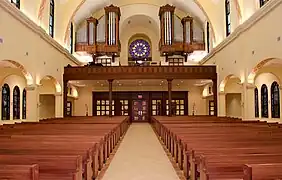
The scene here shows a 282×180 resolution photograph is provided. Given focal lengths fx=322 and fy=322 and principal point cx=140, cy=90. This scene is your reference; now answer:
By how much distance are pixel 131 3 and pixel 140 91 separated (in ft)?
24.0

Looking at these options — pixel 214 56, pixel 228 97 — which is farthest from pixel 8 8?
pixel 228 97

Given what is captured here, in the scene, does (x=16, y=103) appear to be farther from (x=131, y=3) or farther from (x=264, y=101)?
(x=264, y=101)

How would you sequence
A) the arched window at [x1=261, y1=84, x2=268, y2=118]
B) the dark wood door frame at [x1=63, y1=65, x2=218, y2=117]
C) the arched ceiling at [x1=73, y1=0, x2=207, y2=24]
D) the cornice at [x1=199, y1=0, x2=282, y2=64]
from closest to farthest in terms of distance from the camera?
the cornice at [x1=199, y1=0, x2=282, y2=64] < the arched window at [x1=261, y1=84, x2=268, y2=118] < the dark wood door frame at [x1=63, y1=65, x2=218, y2=117] < the arched ceiling at [x1=73, y1=0, x2=207, y2=24]

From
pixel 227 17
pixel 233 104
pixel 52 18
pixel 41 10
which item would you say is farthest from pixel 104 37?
pixel 233 104

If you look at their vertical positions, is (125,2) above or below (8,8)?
above

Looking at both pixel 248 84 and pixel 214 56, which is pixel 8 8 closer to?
pixel 248 84

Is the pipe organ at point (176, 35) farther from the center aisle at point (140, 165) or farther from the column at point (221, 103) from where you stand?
the center aisle at point (140, 165)

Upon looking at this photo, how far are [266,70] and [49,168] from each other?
1463 cm

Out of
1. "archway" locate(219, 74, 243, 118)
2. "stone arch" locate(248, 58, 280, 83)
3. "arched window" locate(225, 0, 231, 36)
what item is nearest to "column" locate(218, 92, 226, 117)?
"archway" locate(219, 74, 243, 118)

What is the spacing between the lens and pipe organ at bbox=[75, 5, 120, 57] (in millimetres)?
23625

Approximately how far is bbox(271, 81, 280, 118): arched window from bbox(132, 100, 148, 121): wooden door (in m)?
12.2

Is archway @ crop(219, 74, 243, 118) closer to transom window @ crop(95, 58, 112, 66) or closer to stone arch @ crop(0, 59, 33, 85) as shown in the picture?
transom window @ crop(95, 58, 112, 66)

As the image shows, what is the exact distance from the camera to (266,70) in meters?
16.4

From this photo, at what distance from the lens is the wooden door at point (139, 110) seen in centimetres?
2728
